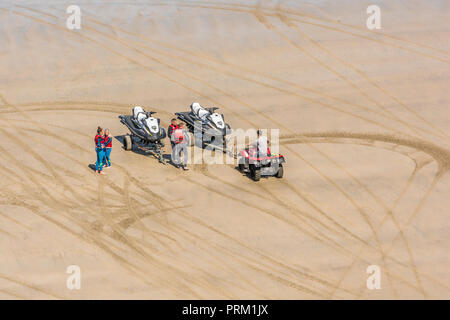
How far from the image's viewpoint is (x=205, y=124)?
21281 millimetres

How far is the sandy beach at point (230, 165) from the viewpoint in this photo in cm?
1598

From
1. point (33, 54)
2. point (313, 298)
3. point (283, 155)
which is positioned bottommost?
point (313, 298)

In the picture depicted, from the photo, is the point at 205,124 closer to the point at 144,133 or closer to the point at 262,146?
the point at 144,133

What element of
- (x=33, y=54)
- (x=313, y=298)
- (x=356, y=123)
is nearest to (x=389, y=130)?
(x=356, y=123)

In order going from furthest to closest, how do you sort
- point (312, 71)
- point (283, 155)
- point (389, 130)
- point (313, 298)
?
point (312, 71) → point (389, 130) → point (283, 155) → point (313, 298)

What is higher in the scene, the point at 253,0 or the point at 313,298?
the point at 253,0

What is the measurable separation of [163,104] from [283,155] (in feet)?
17.7

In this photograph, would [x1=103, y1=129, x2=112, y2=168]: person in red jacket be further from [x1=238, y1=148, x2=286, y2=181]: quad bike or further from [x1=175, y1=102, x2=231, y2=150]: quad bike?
[x1=238, y1=148, x2=286, y2=181]: quad bike

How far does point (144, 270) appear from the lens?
15.8m

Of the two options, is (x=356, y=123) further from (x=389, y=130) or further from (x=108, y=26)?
(x=108, y=26)

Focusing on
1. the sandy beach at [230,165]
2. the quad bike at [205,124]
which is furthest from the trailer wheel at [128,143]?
the quad bike at [205,124]

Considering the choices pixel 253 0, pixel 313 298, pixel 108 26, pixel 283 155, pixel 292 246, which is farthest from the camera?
pixel 253 0

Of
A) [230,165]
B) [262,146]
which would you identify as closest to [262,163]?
[262,146]

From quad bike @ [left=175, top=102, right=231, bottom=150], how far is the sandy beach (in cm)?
112
